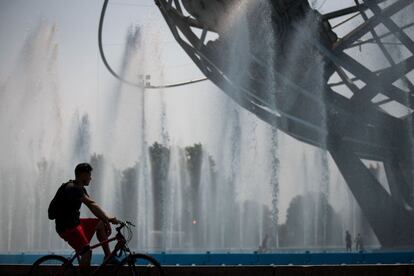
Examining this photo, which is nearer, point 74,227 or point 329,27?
point 74,227

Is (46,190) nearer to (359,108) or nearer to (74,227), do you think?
(359,108)

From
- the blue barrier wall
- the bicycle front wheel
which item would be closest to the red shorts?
the bicycle front wheel

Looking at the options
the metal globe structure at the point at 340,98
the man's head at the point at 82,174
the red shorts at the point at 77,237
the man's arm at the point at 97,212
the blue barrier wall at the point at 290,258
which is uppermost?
the metal globe structure at the point at 340,98

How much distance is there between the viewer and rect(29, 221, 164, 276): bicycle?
684cm

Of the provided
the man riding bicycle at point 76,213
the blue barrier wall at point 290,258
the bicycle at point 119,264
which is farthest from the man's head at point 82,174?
the blue barrier wall at point 290,258

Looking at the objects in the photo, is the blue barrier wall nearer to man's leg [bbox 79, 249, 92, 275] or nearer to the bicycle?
the bicycle

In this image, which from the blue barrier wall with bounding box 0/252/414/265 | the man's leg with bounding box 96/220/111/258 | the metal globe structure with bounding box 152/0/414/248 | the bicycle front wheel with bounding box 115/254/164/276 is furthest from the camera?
the metal globe structure with bounding box 152/0/414/248

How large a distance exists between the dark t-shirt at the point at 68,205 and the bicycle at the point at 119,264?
30 centimetres

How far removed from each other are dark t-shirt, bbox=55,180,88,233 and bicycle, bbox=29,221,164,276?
300mm

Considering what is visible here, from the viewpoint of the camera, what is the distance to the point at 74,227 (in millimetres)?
6957

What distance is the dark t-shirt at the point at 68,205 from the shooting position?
688cm

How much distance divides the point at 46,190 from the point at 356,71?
15063 millimetres
